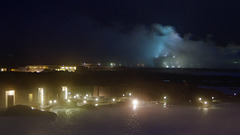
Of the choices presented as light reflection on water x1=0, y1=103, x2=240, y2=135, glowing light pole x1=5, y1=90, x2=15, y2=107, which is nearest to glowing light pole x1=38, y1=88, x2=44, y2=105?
glowing light pole x1=5, y1=90, x2=15, y2=107

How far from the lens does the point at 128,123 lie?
30.8ft

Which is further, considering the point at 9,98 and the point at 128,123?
the point at 9,98

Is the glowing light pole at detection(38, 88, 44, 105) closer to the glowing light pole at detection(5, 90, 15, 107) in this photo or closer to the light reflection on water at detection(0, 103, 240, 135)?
the glowing light pole at detection(5, 90, 15, 107)

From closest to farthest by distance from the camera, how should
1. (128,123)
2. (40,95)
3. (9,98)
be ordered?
(128,123) → (9,98) → (40,95)

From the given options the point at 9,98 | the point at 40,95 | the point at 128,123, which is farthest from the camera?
the point at 40,95

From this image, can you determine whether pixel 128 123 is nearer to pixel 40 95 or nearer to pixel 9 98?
pixel 9 98

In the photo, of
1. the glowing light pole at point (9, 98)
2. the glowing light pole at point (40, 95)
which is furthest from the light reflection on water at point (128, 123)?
the glowing light pole at point (40, 95)

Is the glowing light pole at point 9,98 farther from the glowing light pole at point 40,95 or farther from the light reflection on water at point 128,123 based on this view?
the light reflection on water at point 128,123

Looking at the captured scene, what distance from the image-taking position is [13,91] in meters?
11.9

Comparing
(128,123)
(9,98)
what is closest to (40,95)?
(9,98)

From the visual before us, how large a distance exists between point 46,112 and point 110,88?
25.9ft

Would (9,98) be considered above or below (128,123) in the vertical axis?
above

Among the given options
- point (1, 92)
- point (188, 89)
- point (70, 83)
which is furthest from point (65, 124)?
point (188, 89)

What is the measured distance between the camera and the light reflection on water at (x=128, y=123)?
8227mm
